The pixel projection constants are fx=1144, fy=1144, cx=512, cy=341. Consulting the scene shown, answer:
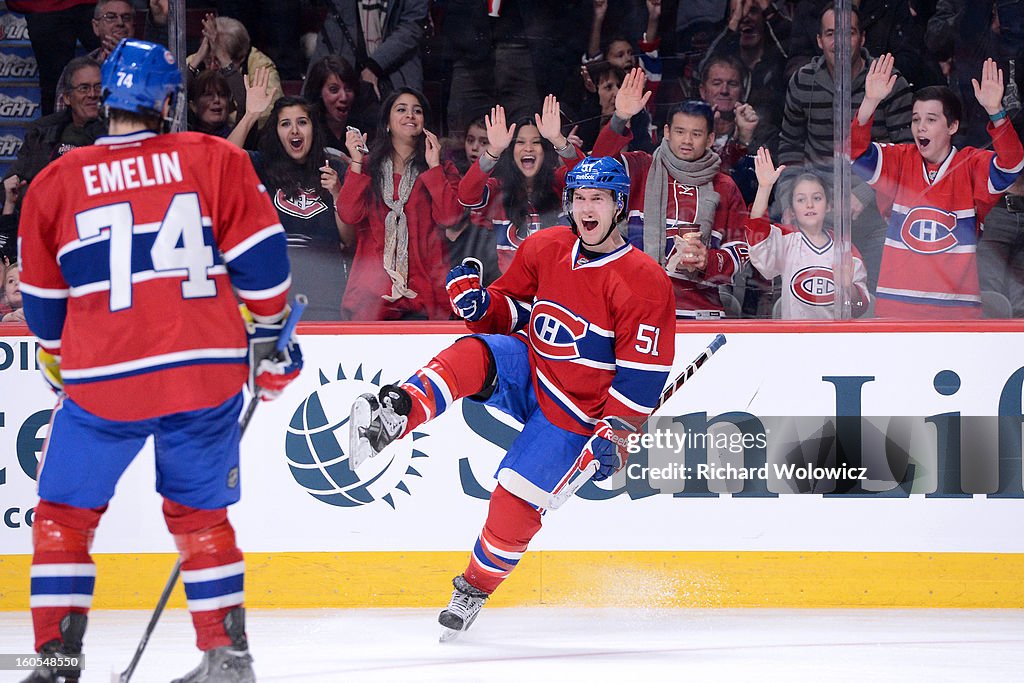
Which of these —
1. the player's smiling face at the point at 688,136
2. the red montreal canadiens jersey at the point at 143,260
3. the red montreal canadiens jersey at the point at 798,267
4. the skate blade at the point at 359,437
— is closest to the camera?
the red montreal canadiens jersey at the point at 143,260

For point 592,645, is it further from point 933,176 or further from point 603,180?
point 933,176

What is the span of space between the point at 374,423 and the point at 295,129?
1.62 meters

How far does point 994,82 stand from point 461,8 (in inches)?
71.7

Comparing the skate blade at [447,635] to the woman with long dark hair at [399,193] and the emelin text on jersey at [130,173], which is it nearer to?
the woman with long dark hair at [399,193]

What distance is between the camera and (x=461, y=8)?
399 cm

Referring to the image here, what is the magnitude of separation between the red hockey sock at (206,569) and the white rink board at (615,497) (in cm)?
130

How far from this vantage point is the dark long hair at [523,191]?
3973 mm

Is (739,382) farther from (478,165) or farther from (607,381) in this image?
(478,165)

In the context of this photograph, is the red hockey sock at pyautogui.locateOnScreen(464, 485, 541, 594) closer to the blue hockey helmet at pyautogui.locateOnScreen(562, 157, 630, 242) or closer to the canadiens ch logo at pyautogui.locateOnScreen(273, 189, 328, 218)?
the blue hockey helmet at pyautogui.locateOnScreen(562, 157, 630, 242)

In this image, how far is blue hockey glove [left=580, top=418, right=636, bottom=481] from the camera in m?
2.96

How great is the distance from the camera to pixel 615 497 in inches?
139

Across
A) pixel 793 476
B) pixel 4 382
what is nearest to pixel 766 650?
pixel 793 476

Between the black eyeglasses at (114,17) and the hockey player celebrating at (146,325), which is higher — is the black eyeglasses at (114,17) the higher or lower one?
the higher one

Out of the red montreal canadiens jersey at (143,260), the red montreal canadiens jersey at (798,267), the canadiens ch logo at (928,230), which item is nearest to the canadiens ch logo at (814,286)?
the red montreal canadiens jersey at (798,267)
